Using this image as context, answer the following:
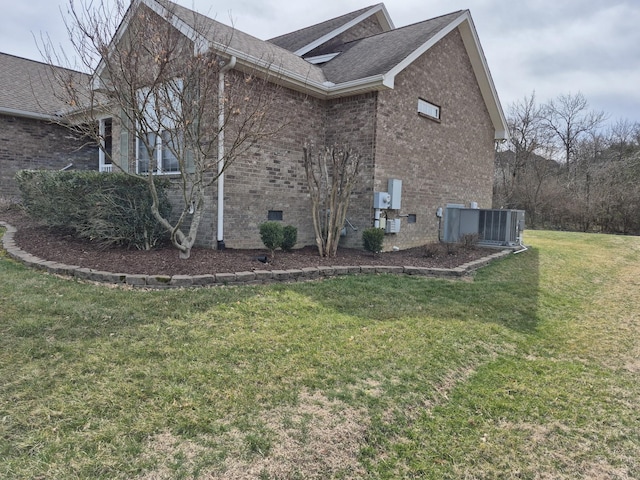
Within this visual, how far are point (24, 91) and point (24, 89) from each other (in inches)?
8.3

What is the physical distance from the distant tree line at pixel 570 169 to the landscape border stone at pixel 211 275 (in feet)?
65.6

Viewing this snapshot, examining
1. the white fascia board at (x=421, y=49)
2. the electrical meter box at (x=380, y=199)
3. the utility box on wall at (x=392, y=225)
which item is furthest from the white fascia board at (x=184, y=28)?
the utility box on wall at (x=392, y=225)

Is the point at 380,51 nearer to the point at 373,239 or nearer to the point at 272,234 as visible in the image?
the point at 373,239

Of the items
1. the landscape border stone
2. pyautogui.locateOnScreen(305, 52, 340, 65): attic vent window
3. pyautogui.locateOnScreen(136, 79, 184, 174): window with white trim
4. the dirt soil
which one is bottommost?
the landscape border stone

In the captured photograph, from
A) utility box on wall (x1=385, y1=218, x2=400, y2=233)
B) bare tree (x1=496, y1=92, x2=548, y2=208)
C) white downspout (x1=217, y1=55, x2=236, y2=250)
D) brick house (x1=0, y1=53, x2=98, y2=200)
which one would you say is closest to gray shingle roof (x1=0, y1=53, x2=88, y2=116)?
brick house (x1=0, y1=53, x2=98, y2=200)

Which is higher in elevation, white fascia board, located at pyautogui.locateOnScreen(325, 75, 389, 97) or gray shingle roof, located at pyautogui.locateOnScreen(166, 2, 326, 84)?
gray shingle roof, located at pyautogui.locateOnScreen(166, 2, 326, 84)

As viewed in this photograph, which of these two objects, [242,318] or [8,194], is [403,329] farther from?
[8,194]

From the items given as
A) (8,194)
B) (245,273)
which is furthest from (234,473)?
(8,194)

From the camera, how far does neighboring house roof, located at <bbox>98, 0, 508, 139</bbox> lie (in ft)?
24.9

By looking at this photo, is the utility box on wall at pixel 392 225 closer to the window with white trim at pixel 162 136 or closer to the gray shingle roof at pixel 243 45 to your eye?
the gray shingle roof at pixel 243 45

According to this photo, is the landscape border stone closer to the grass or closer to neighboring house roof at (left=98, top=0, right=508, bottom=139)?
the grass

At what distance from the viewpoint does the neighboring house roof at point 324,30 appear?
498 inches

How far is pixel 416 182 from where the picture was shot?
1027 centimetres

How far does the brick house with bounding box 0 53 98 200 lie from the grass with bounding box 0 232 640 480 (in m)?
9.30
